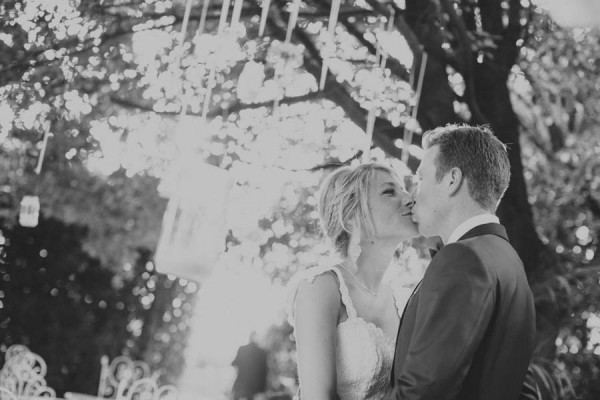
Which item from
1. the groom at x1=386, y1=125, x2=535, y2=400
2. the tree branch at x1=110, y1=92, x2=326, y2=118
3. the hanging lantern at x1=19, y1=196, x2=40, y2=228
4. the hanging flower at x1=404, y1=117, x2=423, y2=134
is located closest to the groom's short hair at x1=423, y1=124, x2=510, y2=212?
the groom at x1=386, y1=125, x2=535, y2=400

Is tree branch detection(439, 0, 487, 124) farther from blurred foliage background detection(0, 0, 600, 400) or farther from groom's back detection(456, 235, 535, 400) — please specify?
groom's back detection(456, 235, 535, 400)

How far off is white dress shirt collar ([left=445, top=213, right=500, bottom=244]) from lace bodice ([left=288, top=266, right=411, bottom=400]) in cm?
69

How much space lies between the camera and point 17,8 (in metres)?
5.17

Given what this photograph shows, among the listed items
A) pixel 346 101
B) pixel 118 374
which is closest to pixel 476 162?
pixel 346 101

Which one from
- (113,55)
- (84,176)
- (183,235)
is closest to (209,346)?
(84,176)

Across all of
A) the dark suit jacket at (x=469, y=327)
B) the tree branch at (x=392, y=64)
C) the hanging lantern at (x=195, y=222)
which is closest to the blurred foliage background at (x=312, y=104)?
the tree branch at (x=392, y=64)

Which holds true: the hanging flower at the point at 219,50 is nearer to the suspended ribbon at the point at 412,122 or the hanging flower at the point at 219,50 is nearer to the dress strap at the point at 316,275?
the suspended ribbon at the point at 412,122

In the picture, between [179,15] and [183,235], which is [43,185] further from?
[183,235]

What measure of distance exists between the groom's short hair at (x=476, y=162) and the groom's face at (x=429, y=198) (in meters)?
0.02

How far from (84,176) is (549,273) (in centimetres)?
958

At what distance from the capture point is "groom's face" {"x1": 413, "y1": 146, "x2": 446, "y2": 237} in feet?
7.18

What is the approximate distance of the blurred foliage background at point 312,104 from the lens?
16.9 feet

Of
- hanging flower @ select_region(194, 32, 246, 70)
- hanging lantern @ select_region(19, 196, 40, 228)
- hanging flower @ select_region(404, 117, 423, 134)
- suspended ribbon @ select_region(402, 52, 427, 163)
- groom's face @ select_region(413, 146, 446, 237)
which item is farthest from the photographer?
hanging lantern @ select_region(19, 196, 40, 228)

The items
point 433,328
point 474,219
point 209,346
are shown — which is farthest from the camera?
point 209,346
